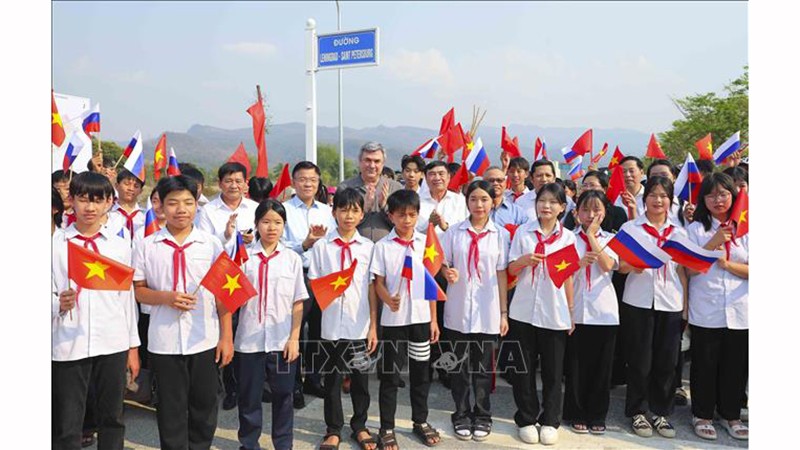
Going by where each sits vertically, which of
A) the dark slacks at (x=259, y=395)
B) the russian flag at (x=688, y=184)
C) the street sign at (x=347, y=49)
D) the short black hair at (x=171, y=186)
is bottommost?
the dark slacks at (x=259, y=395)

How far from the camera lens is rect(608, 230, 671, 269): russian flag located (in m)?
3.82

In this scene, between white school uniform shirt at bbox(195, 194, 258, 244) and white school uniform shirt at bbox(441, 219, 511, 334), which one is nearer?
white school uniform shirt at bbox(441, 219, 511, 334)

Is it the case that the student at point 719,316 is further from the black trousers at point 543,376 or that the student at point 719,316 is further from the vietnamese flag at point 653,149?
the vietnamese flag at point 653,149

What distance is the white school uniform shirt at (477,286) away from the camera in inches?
154

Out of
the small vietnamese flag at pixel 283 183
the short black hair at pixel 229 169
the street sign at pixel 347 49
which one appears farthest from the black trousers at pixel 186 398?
the street sign at pixel 347 49

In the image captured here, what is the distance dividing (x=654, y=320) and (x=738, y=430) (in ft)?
3.02

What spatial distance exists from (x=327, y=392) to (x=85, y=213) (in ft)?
6.09

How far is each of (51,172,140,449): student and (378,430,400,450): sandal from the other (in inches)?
62.7

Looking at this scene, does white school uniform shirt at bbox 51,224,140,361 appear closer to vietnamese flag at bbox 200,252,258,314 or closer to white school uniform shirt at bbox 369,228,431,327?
vietnamese flag at bbox 200,252,258,314

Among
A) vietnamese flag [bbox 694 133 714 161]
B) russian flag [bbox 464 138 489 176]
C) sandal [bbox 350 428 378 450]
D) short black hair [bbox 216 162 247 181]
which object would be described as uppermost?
vietnamese flag [bbox 694 133 714 161]

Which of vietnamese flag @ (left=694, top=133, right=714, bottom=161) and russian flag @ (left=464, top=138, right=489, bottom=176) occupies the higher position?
vietnamese flag @ (left=694, top=133, right=714, bottom=161)

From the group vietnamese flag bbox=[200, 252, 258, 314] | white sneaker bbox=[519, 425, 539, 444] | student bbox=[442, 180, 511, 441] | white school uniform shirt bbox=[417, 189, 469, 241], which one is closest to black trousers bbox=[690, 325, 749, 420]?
white sneaker bbox=[519, 425, 539, 444]

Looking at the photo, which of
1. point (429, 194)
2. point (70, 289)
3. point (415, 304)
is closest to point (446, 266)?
point (415, 304)

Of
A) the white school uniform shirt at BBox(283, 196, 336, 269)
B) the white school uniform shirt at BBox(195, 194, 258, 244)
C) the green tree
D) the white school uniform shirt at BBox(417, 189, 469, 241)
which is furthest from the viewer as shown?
the green tree
